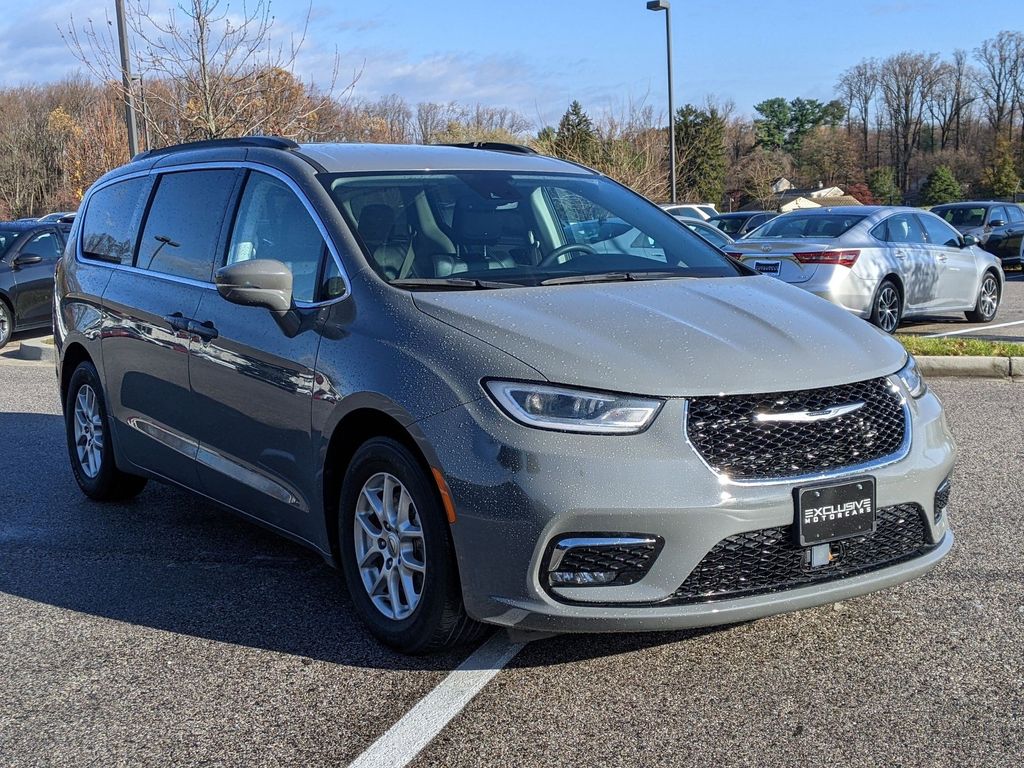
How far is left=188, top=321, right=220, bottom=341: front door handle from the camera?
474 cm

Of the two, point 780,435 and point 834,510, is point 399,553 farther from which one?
point 834,510

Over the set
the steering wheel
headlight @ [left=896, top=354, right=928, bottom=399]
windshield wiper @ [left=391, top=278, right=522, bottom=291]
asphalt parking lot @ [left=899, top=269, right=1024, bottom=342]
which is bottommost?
asphalt parking lot @ [left=899, top=269, right=1024, bottom=342]

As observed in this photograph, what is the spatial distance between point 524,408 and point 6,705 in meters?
1.92

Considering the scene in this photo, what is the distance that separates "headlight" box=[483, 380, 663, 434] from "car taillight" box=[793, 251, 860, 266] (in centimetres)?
934

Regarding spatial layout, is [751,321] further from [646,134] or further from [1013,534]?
[646,134]

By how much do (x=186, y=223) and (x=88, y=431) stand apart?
169 centimetres

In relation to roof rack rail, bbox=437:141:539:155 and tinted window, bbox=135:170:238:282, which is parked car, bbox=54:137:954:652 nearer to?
tinted window, bbox=135:170:238:282

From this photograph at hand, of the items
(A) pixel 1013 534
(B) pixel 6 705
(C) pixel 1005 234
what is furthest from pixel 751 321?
(C) pixel 1005 234

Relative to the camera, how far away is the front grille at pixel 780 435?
343 centimetres

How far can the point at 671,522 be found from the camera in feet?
11.0

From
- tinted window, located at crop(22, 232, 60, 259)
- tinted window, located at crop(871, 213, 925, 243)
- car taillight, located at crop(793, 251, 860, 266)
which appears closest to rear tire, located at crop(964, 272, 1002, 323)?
tinted window, located at crop(871, 213, 925, 243)

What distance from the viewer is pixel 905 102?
4528 inches

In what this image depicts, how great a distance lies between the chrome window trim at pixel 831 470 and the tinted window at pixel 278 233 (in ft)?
5.37

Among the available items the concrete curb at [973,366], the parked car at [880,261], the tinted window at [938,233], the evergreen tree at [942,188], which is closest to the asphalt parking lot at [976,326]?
the parked car at [880,261]
